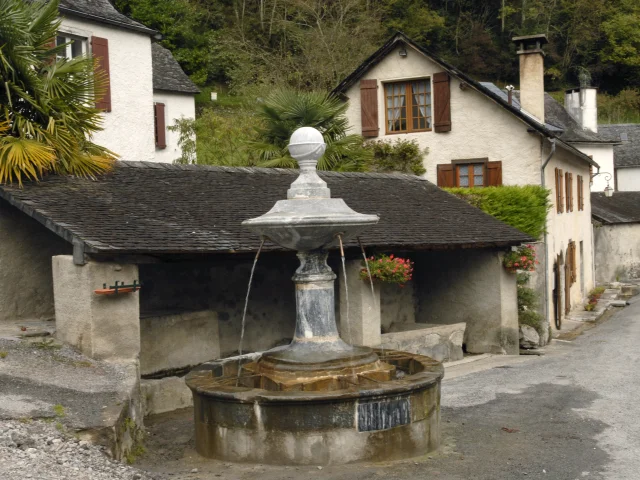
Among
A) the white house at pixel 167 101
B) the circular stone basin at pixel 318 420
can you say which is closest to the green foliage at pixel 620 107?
the white house at pixel 167 101

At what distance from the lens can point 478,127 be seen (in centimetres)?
2005

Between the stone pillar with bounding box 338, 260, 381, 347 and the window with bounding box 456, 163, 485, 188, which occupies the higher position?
the window with bounding box 456, 163, 485, 188

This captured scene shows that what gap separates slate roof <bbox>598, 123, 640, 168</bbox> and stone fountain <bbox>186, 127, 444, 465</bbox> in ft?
121

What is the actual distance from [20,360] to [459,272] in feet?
29.8

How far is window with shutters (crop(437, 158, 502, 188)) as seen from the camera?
65.3 feet

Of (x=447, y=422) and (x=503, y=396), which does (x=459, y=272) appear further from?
(x=447, y=422)

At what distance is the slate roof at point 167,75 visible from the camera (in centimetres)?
2778

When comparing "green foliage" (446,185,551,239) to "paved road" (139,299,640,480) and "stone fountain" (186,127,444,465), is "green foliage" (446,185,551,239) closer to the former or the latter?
"paved road" (139,299,640,480)

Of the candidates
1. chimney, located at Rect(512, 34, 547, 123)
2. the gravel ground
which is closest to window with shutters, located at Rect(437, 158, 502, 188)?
chimney, located at Rect(512, 34, 547, 123)

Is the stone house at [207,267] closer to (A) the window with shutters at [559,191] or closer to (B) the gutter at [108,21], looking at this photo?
(B) the gutter at [108,21]

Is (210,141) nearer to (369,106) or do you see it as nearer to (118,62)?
(369,106)

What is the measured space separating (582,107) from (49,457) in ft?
120

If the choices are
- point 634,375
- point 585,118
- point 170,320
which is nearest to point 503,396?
point 634,375

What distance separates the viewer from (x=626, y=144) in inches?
1709
